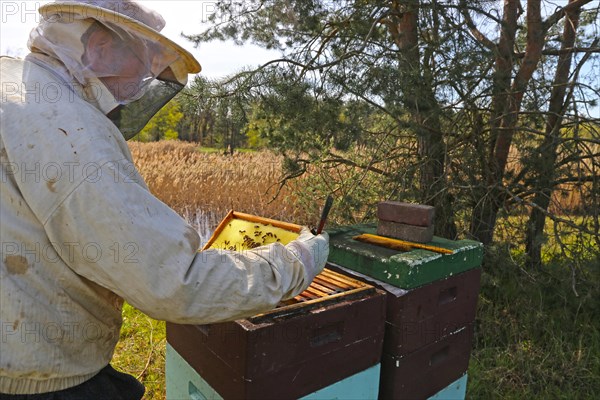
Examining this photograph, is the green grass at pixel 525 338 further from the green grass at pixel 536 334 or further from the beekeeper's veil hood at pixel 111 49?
the beekeeper's veil hood at pixel 111 49

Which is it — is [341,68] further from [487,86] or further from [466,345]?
[466,345]

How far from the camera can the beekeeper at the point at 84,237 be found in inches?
37.5

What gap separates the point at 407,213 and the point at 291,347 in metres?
0.82

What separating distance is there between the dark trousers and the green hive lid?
34.6 inches

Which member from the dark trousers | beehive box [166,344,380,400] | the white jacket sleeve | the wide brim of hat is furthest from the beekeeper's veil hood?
beehive box [166,344,380,400]

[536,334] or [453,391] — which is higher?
[453,391]

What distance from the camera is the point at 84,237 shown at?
0.95 m

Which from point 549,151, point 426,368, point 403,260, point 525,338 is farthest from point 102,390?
point 549,151

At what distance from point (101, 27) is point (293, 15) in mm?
2610

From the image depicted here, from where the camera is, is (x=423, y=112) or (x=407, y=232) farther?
(x=423, y=112)

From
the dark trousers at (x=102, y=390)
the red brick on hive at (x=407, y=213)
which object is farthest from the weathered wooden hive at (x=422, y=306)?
the dark trousers at (x=102, y=390)

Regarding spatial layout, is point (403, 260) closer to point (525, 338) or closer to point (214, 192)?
point (525, 338)

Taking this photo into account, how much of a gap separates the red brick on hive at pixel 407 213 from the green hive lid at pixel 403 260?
0.36 feet

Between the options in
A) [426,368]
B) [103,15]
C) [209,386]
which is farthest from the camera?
[426,368]
